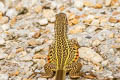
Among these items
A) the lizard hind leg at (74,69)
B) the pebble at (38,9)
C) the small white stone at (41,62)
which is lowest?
the lizard hind leg at (74,69)

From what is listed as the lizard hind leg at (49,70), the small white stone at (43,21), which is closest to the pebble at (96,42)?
the lizard hind leg at (49,70)

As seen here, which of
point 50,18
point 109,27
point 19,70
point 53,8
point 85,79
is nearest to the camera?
point 85,79

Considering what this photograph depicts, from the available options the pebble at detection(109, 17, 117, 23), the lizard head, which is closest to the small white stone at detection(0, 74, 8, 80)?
the lizard head

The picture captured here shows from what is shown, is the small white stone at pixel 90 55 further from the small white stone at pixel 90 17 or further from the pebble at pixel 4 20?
the pebble at pixel 4 20

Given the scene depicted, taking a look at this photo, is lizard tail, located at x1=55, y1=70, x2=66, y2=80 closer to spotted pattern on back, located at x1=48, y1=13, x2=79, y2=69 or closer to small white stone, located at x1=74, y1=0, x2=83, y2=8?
spotted pattern on back, located at x1=48, y1=13, x2=79, y2=69

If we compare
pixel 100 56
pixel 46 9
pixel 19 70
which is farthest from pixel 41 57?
pixel 46 9

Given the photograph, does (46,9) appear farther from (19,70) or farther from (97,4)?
(19,70)

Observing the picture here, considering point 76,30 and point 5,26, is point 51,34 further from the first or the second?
point 5,26
